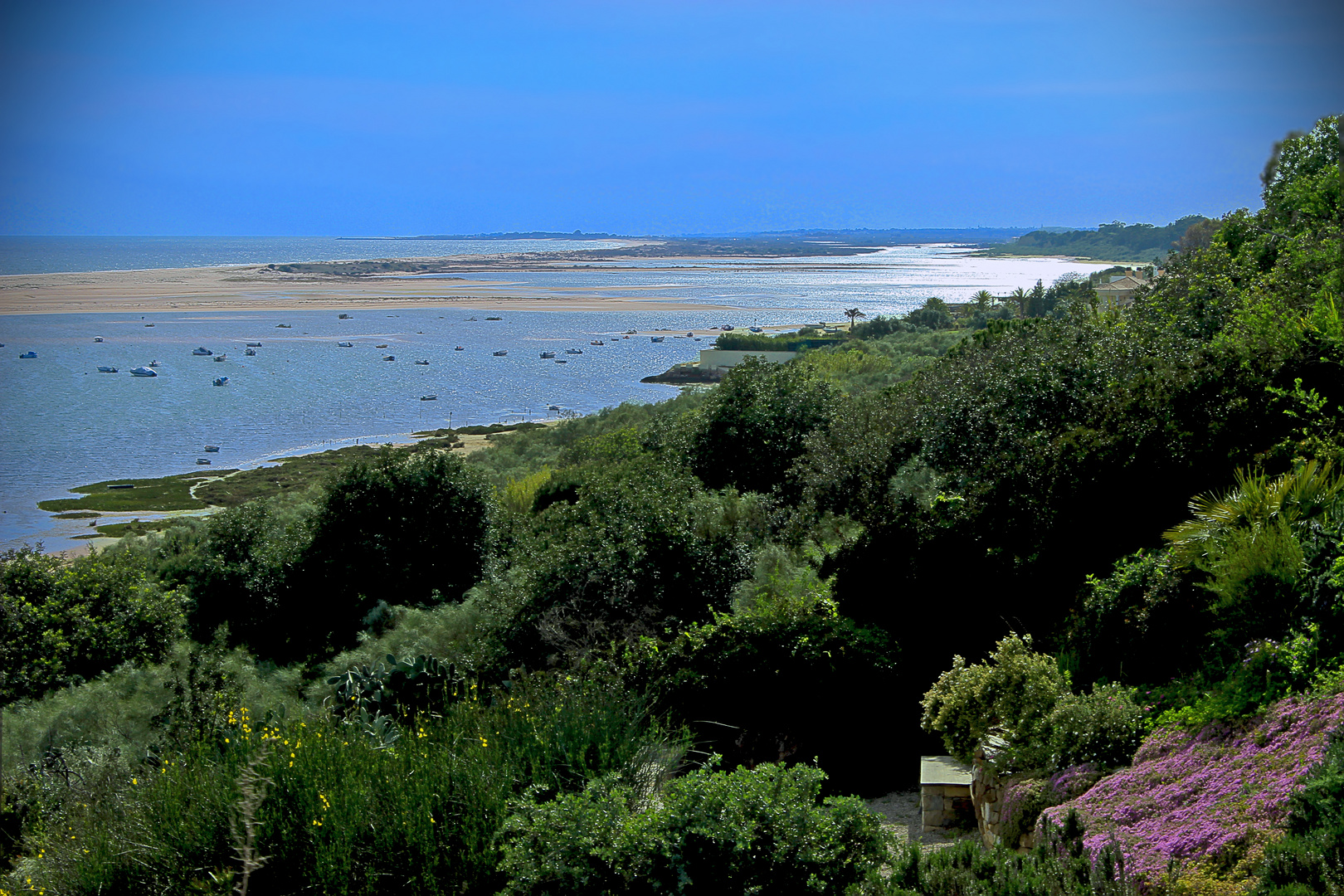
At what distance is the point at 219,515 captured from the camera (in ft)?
59.2

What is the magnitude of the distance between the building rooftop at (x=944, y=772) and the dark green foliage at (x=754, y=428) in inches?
488

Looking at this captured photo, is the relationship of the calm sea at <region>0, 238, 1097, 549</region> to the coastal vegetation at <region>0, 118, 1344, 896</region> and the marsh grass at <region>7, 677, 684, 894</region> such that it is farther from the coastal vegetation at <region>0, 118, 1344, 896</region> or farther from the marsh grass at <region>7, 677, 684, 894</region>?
the marsh grass at <region>7, 677, 684, 894</region>

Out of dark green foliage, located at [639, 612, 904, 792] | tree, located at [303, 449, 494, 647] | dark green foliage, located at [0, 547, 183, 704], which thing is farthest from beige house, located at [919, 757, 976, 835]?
→ tree, located at [303, 449, 494, 647]

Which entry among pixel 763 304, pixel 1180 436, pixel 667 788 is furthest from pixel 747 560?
pixel 763 304

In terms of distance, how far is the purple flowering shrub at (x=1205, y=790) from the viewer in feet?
15.5

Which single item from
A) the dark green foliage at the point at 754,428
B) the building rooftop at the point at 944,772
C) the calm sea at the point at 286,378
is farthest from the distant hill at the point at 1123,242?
the building rooftop at the point at 944,772

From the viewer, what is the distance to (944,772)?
7539mm

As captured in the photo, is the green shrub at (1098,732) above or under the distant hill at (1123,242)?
under

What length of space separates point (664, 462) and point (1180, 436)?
474 inches

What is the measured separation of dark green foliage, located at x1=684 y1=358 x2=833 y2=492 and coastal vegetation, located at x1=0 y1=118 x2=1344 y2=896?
2082 mm

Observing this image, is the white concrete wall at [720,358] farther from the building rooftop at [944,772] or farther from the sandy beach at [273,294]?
the sandy beach at [273,294]

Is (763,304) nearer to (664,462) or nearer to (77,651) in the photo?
(664,462)

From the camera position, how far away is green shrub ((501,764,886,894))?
507 cm

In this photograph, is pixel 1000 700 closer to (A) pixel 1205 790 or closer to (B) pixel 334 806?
(A) pixel 1205 790
